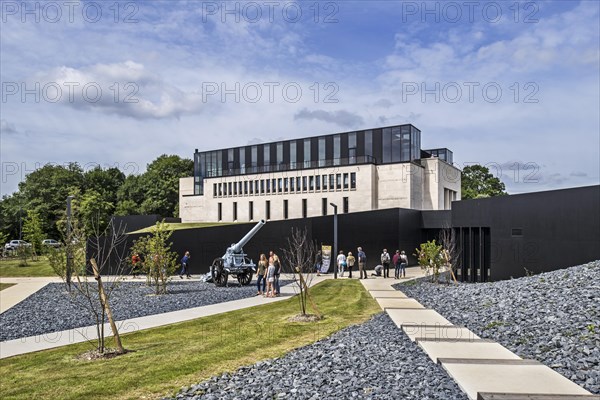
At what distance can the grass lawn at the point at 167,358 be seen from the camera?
796 centimetres

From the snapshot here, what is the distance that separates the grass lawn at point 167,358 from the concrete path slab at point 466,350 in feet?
9.47

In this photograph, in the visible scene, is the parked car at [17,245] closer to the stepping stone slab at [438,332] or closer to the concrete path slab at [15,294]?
the concrete path slab at [15,294]

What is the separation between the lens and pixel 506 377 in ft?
21.5

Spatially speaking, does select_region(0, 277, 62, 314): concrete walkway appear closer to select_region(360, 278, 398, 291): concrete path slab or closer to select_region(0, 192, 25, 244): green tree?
select_region(360, 278, 398, 291): concrete path slab

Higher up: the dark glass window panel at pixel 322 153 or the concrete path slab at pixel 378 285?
the dark glass window panel at pixel 322 153

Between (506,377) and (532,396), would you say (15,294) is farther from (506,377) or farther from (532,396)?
(532,396)

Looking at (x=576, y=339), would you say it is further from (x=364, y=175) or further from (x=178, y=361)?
(x=364, y=175)

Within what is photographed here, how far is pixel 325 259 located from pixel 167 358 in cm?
2526

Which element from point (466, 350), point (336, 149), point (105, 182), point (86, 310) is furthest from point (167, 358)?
point (105, 182)

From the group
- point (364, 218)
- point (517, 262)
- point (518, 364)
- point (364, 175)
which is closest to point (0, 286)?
point (364, 218)

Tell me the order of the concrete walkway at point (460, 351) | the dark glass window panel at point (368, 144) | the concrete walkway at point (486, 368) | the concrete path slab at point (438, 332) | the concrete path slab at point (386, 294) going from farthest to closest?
1. the dark glass window panel at point (368, 144)
2. the concrete path slab at point (386, 294)
3. the concrete path slab at point (438, 332)
4. the concrete walkway at point (460, 351)
5. the concrete walkway at point (486, 368)

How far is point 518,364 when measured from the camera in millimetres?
7266

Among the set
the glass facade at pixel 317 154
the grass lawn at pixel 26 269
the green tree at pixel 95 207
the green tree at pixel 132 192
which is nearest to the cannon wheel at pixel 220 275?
the grass lawn at pixel 26 269

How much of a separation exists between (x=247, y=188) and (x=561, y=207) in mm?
48455
